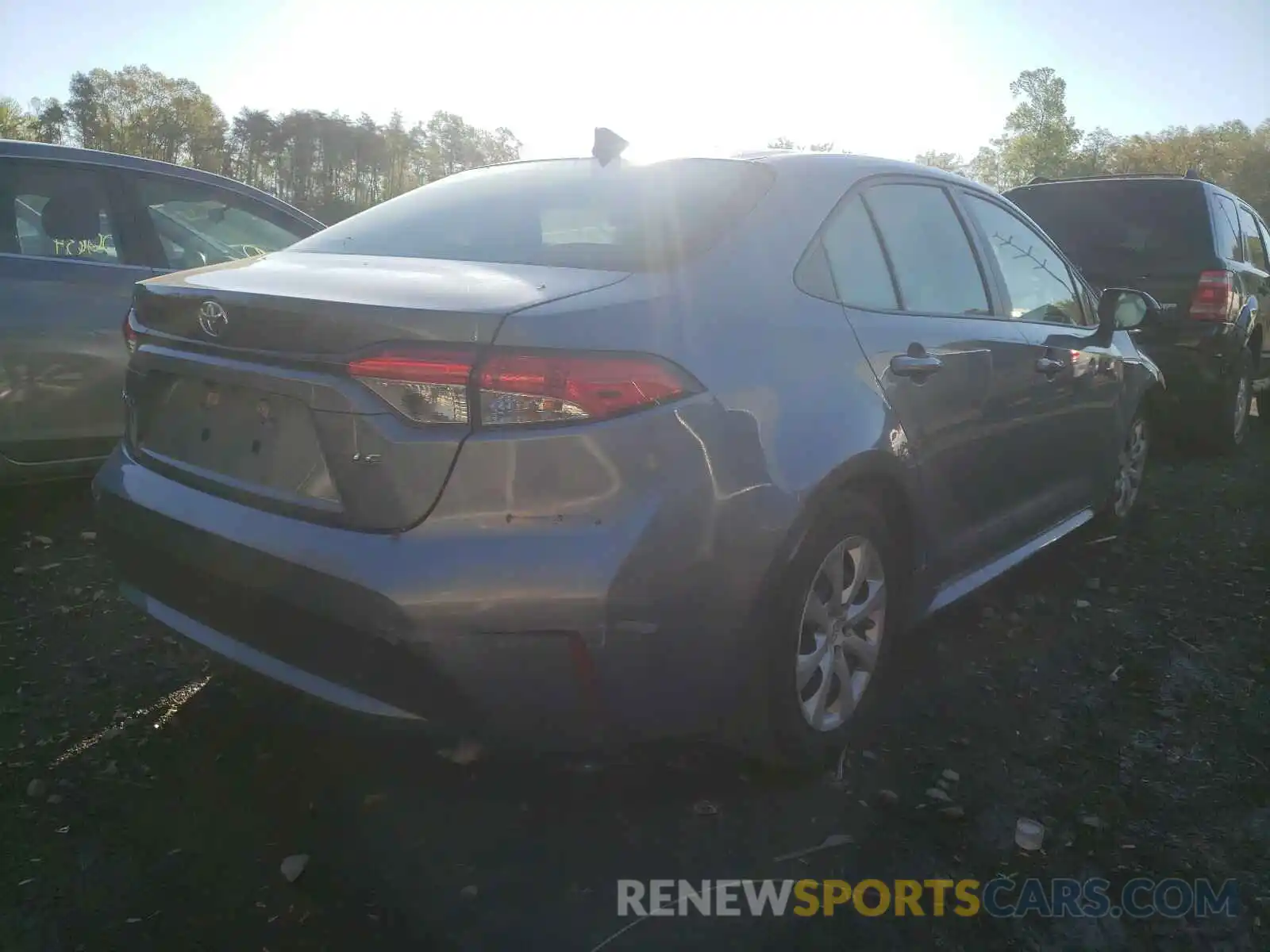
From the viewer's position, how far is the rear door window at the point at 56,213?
14.3 ft

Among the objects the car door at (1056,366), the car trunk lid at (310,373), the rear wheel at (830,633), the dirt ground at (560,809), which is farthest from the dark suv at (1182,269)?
the car trunk lid at (310,373)

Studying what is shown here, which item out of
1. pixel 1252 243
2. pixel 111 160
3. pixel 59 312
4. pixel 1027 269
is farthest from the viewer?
pixel 1252 243

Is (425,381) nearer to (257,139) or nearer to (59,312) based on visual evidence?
(59,312)

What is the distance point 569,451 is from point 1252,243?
8012 mm

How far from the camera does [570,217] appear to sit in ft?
8.94

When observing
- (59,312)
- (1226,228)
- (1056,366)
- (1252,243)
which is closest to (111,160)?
(59,312)

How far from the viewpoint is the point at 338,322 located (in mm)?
2086

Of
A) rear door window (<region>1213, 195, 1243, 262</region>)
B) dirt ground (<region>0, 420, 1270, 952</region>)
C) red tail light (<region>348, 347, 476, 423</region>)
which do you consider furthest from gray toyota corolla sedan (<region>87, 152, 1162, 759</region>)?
rear door window (<region>1213, 195, 1243, 262</region>)

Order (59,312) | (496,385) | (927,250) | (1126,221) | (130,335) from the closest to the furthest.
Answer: (496,385) < (130,335) < (927,250) < (59,312) < (1126,221)

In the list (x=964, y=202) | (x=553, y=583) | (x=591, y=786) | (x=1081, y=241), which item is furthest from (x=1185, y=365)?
(x=553, y=583)

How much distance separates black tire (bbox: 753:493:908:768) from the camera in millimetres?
2402

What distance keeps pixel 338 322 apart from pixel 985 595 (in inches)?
122

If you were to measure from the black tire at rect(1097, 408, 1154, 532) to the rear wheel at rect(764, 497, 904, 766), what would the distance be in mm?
2347

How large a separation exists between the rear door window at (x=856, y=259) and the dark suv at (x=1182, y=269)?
14.5 ft
